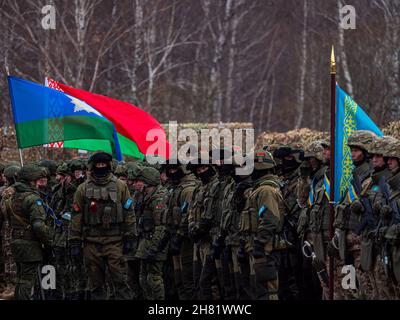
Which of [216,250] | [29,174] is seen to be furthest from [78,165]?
[216,250]

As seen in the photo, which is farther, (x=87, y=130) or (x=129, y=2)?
(x=129, y=2)

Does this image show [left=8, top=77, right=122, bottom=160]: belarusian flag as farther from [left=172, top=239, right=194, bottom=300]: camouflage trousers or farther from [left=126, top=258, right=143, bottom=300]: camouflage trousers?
[left=172, top=239, right=194, bottom=300]: camouflage trousers

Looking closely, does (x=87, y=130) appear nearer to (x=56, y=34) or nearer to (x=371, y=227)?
(x=371, y=227)

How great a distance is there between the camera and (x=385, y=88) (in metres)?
26.4

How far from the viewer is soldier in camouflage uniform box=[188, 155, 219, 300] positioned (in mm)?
12758

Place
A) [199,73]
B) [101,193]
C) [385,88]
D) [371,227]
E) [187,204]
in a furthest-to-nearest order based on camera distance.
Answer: [199,73] → [385,88] → [187,204] → [101,193] → [371,227]

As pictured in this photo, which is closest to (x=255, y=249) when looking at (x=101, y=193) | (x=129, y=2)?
(x=101, y=193)

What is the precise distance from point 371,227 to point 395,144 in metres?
0.89

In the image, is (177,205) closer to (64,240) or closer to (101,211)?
(101,211)

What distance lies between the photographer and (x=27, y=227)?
43.5 feet

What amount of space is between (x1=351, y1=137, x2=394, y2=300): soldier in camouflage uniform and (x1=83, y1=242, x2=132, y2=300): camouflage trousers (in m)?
3.34

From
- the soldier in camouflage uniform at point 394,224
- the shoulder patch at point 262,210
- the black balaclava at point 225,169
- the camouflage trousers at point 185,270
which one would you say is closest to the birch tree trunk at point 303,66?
the camouflage trousers at point 185,270

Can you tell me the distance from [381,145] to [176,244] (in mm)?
4126

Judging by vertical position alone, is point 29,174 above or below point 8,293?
above
